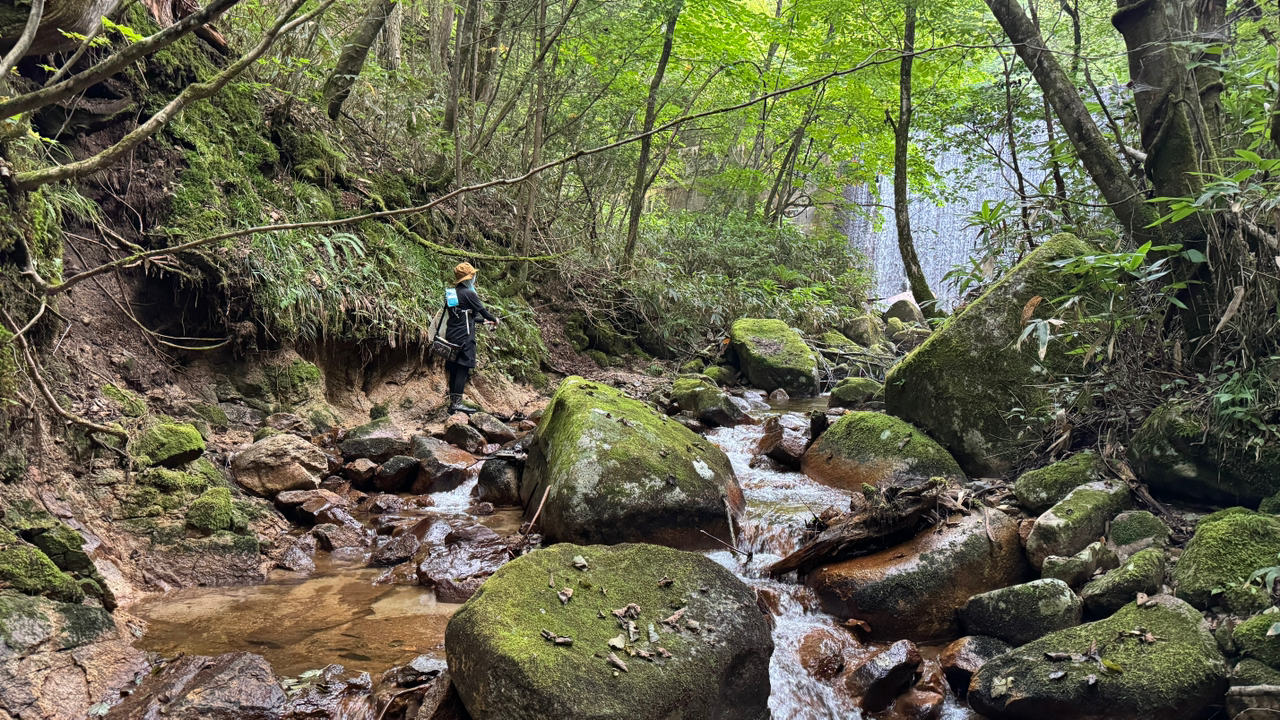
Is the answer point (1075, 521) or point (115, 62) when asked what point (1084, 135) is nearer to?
point (1075, 521)

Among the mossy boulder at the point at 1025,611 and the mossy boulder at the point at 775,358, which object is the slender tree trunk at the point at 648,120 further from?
the mossy boulder at the point at 1025,611

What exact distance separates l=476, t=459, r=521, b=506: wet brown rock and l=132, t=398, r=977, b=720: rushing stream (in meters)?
1.37

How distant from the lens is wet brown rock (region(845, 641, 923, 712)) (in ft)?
10.4

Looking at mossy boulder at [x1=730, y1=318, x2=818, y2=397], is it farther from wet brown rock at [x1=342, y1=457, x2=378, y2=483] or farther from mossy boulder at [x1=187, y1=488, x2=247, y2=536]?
mossy boulder at [x1=187, y1=488, x2=247, y2=536]

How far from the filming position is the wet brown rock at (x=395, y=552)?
4.49 metres

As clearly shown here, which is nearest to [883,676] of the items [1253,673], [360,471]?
[1253,673]

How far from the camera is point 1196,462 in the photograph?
3.98 metres

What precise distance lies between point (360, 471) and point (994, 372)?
16.8 ft

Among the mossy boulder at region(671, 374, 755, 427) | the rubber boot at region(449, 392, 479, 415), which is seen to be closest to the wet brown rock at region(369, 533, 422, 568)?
the rubber boot at region(449, 392, 479, 415)

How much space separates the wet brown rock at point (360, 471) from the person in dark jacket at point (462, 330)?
6.53 feet

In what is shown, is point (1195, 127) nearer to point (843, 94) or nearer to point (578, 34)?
point (578, 34)

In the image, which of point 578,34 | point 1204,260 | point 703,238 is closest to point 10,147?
point 1204,260

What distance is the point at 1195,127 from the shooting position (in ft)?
14.1

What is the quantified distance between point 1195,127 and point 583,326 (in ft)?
28.3
